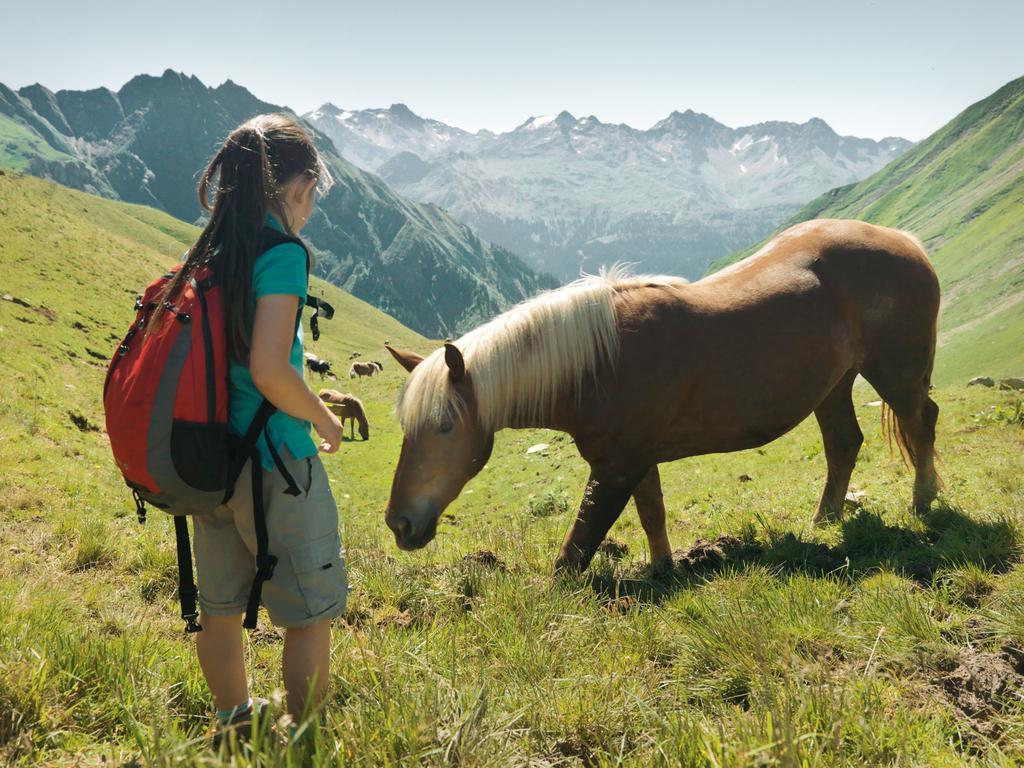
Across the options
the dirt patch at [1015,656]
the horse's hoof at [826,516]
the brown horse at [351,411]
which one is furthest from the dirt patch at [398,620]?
the brown horse at [351,411]

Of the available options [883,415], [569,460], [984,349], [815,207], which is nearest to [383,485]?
[569,460]

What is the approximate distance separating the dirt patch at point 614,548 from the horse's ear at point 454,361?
8.80 feet

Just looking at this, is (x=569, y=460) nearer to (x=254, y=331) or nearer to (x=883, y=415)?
(x=883, y=415)

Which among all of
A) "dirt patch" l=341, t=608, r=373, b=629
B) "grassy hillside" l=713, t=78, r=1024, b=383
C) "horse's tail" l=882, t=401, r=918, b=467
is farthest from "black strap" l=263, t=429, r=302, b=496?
"grassy hillside" l=713, t=78, r=1024, b=383

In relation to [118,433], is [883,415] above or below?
below

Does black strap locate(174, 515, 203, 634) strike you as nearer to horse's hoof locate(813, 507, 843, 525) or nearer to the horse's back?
the horse's back

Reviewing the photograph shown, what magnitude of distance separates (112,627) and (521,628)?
8.66 ft

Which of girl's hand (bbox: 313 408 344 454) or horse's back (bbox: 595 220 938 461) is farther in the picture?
horse's back (bbox: 595 220 938 461)

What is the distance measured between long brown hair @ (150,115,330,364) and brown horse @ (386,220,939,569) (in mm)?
1775

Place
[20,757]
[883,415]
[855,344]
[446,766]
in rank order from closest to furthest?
[446,766], [20,757], [855,344], [883,415]

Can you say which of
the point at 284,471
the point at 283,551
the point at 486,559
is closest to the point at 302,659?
the point at 283,551

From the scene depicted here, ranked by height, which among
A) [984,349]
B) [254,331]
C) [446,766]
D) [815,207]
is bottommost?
[984,349]

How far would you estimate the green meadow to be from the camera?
235cm

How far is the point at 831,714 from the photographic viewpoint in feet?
7.78
